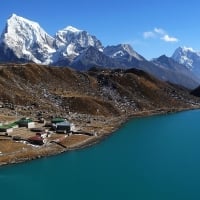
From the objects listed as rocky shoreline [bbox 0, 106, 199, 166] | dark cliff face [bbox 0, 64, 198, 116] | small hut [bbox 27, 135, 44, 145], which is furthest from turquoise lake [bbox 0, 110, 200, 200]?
dark cliff face [bbox 0, 64, 198, 116]

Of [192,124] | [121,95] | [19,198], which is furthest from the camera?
[121,95]

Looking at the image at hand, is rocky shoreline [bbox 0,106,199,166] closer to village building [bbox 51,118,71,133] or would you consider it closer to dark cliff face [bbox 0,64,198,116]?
village building [bbox 51,118,71,133]

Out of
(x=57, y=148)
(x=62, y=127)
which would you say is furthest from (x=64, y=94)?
(x=57, y=148)

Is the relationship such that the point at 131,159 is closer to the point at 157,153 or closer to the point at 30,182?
the point at 157,153

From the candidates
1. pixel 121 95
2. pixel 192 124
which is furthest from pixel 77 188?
pixel 121 95

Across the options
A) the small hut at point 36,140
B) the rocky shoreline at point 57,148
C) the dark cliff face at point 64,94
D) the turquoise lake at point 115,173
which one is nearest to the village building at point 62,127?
the rocky shoreline at point 57,148

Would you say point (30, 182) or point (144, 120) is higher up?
point (144, 120)

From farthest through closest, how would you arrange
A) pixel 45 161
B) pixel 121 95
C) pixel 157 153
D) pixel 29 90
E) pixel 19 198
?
1. pixel 121 95
2. pixel 29 90
3. pixel 157 153
4. pixel 45 161
5. pixel 19 198
